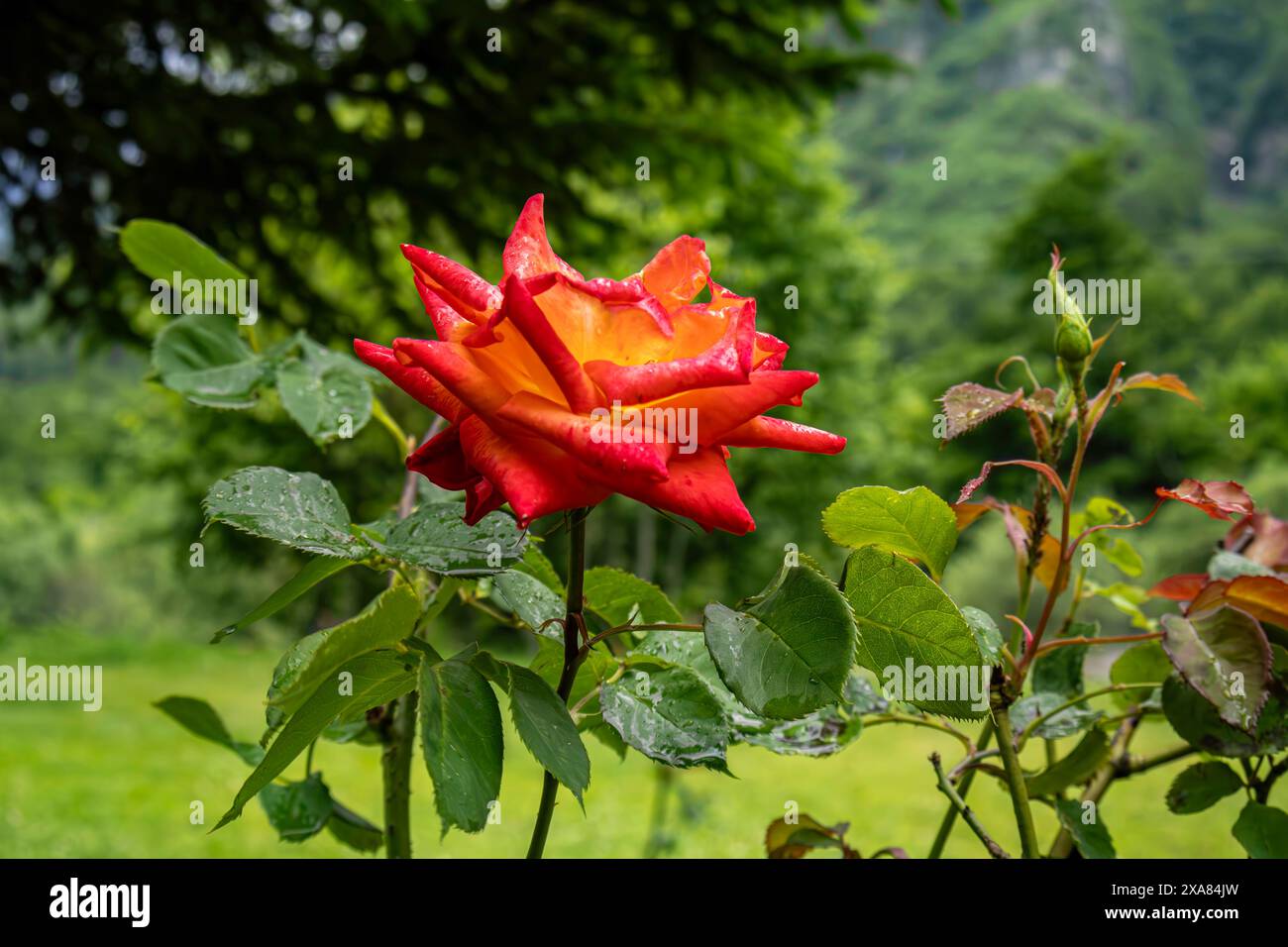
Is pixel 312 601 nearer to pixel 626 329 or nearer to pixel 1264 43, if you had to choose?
pixel 626 329

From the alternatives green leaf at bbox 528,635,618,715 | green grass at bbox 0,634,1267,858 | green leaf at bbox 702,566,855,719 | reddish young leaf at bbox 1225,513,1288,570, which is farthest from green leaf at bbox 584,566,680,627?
green grass at bbox 0,634,1267,858

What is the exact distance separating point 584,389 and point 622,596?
0.57 feet

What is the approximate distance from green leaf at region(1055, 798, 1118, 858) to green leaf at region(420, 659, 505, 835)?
28 cm

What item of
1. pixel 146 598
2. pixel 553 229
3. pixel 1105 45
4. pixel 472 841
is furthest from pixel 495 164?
pixel 1105 45

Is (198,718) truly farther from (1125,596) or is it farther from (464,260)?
(464,260)

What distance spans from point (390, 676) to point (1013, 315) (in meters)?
16.6

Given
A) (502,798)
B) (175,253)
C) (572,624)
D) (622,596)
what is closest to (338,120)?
(502,798)

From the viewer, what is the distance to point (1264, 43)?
114ft

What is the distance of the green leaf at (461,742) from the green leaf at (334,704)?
14mm

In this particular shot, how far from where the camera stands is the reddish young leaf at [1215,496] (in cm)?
46

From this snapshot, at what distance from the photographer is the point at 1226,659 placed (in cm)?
45

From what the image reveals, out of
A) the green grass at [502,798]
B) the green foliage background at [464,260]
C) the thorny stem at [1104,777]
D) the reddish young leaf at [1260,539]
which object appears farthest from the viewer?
the green grass at [502,798]

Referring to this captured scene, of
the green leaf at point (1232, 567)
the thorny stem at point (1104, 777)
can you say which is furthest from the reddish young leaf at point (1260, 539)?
the thorny stem at point (1104, 777)

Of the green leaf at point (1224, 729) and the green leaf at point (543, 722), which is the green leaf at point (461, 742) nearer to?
the green leaf at point (543, 722)
